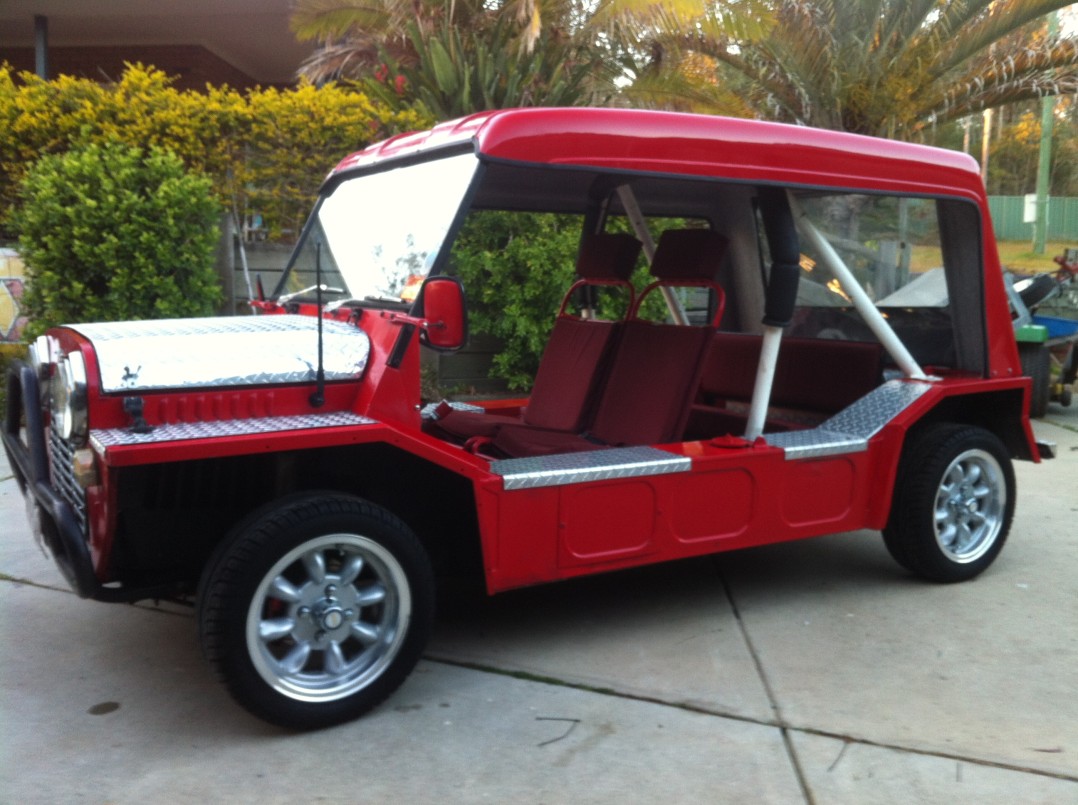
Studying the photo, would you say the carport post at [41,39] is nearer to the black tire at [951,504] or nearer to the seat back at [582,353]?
the seat back at [582,353]

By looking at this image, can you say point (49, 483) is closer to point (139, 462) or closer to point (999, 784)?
point (139, 462)

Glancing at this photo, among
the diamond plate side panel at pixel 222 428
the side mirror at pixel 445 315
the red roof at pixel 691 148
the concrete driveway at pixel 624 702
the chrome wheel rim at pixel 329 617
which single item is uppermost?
the red roof at pixel 691 148

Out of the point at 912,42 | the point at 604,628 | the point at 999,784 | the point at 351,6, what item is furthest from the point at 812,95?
the point at 999,784

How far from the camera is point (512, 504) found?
12.6ft

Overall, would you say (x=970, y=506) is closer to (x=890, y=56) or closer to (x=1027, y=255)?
(x=890, y=56)

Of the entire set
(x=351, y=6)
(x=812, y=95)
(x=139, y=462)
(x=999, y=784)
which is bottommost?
(x=999, y=784)

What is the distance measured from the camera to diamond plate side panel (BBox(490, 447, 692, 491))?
388 cm

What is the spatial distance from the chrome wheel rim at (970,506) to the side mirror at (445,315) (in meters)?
2.50

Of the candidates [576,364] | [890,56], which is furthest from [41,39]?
[576,364]

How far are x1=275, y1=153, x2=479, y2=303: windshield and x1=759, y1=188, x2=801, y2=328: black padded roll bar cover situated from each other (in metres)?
1.43

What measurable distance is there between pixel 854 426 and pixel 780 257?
83 cm

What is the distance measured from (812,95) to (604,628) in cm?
917

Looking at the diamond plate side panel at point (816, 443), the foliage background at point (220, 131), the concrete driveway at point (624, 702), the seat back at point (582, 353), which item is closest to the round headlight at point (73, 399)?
the concrete driveway at point (624, 702)

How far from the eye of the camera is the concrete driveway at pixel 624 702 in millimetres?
3270
